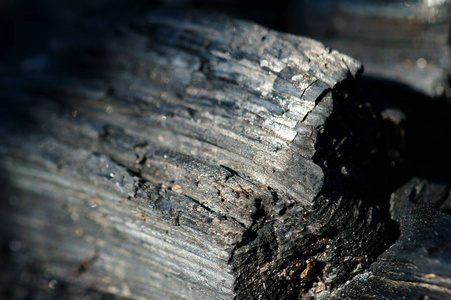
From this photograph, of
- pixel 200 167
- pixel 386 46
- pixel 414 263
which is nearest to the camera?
pixel 414 263

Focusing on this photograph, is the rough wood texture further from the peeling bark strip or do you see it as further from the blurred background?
the blurred background

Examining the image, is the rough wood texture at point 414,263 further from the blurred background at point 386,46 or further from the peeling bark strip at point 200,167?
the blurred background at point 386,46

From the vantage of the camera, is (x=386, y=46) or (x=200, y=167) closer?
(x=200, y=167)

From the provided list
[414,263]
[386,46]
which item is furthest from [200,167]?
[386,46]

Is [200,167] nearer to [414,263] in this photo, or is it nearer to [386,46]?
[414,263]

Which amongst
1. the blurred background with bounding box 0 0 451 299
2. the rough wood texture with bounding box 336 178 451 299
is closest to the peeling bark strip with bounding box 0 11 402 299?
the rough wood texture with bounding box 336 178 451 299

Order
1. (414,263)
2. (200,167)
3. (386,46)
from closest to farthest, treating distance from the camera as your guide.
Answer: (414,263)
(200,167)
(386,46)
